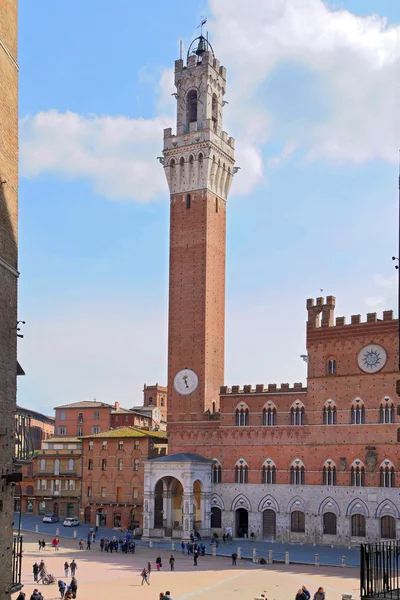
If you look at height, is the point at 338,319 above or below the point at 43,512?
above

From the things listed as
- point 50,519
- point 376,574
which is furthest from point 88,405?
point 376,574

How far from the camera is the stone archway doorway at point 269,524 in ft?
196

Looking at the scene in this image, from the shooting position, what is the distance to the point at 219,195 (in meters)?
69.4

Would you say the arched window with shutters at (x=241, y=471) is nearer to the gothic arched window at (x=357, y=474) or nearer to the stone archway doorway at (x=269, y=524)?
the stone archway doorway at (x=269, y=524)

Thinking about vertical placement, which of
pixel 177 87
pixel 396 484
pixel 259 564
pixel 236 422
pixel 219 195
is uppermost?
pixel 177 87

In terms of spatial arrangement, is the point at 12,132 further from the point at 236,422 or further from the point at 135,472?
the point at 135,472

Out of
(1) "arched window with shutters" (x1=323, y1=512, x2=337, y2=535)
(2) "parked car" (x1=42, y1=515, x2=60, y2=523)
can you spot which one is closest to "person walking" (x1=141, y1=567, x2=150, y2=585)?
(1) "arched window with shutters" (x1=323, y1=512, x2=337, y2=535)

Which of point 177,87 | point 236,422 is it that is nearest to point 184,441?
point 236,422

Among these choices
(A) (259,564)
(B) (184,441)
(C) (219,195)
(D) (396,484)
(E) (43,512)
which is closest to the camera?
(A) (259,564)

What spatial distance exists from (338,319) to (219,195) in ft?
54.9

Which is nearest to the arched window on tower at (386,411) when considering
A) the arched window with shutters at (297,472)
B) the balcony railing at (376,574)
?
the arched window with shutters at (297,472)

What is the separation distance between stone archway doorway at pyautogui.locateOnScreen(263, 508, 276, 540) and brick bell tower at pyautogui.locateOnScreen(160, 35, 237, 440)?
9.33m

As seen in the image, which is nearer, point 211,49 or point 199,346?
point 199,346

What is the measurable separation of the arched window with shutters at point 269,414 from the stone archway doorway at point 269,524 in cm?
646
